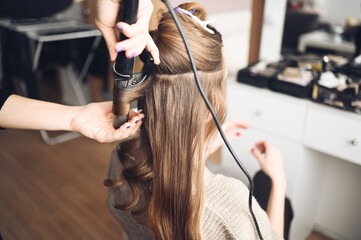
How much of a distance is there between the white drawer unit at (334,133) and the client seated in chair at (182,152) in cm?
49

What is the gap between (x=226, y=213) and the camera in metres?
0.70

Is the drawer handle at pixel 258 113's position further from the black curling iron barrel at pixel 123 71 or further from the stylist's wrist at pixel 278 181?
the black curling iron barrel at pixel 123 71

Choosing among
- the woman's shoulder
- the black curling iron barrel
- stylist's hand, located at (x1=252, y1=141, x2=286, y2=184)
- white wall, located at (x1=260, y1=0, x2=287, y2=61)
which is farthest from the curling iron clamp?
white wall, located at (x1=260, y1=0, x2=287, y2=61)

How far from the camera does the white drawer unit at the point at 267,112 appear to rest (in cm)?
118

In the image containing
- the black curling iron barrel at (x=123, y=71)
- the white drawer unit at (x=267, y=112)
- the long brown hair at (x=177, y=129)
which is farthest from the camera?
the white drawer unit at (x=267, y=112)

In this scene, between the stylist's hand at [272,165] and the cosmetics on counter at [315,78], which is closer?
the stylist's hand at [272,165]

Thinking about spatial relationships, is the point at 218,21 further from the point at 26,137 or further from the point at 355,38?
the point at 26,137

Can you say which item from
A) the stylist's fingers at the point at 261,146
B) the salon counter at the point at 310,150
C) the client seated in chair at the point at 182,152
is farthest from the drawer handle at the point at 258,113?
the client seated in chair at the point at 182,152

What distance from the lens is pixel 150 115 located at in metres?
0.67

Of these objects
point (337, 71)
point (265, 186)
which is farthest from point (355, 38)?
point (265, 186)

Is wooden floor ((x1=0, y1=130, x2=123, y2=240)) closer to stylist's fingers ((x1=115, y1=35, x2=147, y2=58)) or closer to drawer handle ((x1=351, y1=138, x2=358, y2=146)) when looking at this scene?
drawer handle ((x1=351, y1=138, x2=358, y2=146))

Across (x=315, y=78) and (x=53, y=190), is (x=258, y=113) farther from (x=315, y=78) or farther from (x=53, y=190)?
(x=53, y=190)

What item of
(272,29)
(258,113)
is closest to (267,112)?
(258,113)

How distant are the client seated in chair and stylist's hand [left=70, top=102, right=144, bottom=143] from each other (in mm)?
44
